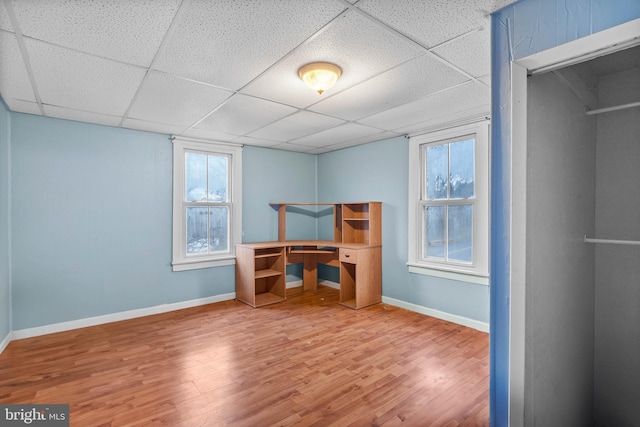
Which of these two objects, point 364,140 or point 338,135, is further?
point 364,140

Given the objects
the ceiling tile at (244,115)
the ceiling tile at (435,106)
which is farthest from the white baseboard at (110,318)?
the ceiling tile at (435,106)

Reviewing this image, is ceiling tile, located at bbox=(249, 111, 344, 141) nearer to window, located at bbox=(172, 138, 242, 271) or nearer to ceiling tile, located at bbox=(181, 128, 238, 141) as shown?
ceiling tile, located at bbox=(181, 128, 238, 141)

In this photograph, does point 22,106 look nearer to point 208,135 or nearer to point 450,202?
point 208,135

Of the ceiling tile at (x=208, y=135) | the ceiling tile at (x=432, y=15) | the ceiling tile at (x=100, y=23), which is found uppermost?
the ceiling tile at (x=208, y=135)

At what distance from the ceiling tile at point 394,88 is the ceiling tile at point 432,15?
310 millimetres

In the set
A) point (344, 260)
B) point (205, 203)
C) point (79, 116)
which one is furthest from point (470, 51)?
point (79, 116)

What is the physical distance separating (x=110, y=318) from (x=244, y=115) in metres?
3.00

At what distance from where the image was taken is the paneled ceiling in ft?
5.44

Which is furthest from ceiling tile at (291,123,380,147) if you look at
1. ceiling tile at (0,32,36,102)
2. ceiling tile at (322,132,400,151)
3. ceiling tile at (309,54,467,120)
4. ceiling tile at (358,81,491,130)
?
ceiling tile at (0,32,36,102)

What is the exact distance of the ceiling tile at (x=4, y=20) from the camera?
1623 millimetres

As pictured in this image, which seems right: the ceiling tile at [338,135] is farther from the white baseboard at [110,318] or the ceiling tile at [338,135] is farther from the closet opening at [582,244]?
the white baseboard at [110,318]

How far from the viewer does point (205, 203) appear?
4605 millimetres

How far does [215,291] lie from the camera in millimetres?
4676

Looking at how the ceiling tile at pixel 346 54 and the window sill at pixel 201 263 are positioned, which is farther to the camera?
the window sill at pixel 201 263
